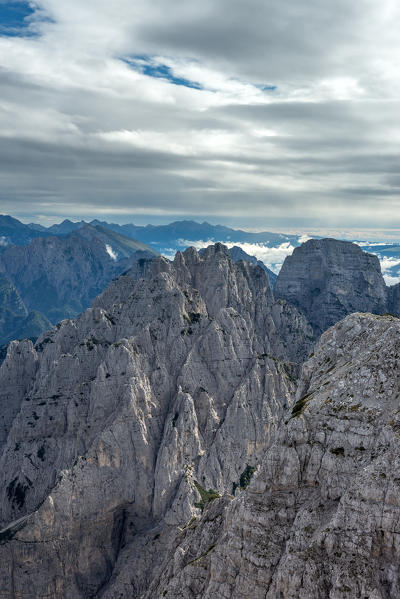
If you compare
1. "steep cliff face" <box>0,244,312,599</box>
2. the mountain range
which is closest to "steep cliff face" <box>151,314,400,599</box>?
the mountain range

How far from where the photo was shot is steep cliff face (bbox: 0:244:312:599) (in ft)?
378

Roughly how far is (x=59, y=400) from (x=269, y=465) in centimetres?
11133

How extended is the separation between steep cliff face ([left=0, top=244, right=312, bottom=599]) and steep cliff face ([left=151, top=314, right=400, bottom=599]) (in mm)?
47180

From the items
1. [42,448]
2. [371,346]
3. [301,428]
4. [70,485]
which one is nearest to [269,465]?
[301,428]

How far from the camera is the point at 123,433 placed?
132875 mm

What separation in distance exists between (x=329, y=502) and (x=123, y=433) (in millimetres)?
88636

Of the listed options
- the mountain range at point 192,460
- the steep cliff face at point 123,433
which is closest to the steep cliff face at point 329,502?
the mountain range at point 192,460

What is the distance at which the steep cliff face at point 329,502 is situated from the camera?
46.7 m

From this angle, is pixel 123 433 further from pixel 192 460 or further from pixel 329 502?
pixel 329 502

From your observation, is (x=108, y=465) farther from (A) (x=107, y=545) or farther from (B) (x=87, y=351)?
(B) (x=87, y=351)

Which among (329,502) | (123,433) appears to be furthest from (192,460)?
(329,502)

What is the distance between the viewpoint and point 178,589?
63.2 m

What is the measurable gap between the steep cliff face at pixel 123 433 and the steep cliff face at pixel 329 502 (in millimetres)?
47180

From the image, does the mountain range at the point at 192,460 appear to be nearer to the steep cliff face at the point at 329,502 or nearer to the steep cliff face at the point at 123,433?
the steep cliff face at the point at 329,502
